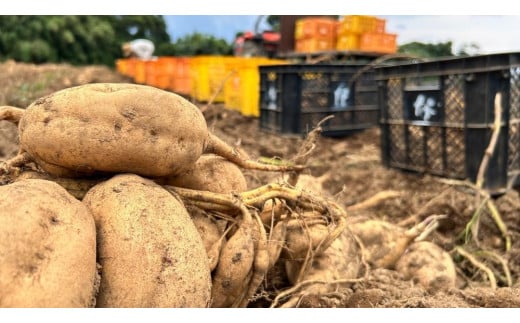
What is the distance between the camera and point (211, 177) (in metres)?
1.79

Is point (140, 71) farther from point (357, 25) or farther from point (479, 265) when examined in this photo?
point (479, 265)

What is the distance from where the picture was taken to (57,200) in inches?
51.0

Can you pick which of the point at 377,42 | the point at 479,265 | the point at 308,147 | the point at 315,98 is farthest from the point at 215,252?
the point at 377,42

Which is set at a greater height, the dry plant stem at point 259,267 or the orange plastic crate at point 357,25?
the orange plastic crate at point 357,25

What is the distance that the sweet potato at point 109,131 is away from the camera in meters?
1.44

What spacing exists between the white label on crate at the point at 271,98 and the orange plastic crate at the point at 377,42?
133 inches

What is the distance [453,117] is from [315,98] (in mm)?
2055

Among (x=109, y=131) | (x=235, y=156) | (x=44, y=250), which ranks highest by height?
(x=109, y=131)

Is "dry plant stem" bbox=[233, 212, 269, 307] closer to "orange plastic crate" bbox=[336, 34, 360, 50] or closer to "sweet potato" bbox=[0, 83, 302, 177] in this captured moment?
"sweet potato" bbox=[0, 83, 302, 177]

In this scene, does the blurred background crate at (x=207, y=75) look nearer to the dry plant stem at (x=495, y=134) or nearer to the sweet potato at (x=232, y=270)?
the dry plant stem at (x=495, y=134)

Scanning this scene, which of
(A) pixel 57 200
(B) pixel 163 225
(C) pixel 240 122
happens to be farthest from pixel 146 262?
(C) pixel 240 122

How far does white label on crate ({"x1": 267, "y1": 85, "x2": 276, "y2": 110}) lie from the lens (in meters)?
5.80

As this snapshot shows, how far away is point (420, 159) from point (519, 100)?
0.82m

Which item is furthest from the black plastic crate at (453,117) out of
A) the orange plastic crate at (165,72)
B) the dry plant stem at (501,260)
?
the orange plastic crate at (165,72)
